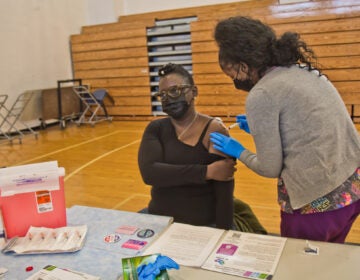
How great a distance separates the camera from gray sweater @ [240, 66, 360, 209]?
4.30 ft

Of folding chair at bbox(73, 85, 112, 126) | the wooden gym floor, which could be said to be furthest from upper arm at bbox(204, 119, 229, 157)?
folding chair at bbox(73, 85, 112, 126)

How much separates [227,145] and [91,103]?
712 cm

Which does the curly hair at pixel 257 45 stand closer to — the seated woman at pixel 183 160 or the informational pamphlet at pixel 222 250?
the seated woman at pixel 183 160

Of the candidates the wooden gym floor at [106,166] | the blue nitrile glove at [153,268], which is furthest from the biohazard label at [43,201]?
the wooden gym floor at [106,166]

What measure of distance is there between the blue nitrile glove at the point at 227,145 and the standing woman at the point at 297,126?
0.47ft

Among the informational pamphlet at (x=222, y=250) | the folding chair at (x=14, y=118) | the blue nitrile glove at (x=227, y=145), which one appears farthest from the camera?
the folding chair at (x=14, y=118)

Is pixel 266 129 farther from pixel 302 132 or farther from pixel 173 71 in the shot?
pixel 173 71

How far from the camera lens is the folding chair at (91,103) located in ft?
26.9

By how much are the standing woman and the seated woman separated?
0.38 meters

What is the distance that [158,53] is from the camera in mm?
8344

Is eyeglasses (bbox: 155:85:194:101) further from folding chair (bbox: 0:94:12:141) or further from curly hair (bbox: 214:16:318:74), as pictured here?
folding chair (bbox: 0:94:12:141)

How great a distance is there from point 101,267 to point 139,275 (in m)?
0.22

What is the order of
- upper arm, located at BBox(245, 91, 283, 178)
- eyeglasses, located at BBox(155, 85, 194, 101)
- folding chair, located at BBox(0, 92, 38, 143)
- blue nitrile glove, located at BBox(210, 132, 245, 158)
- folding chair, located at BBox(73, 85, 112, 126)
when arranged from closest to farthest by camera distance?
upper arm, located at BBox(245, 91, 283, 178)
blue nitrile glove, located at BBox(210, 132, 245, 158)
eyeglasses, located at BBox(155, 85, 194, 101)
folding chair, located at BBox(0, 92, 38, 143)
folding chair, located at BBox(73, 85, 112, 126)

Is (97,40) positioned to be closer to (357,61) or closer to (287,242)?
(357,61)
